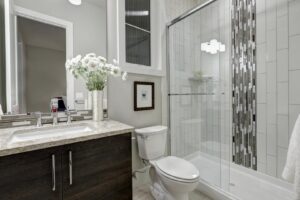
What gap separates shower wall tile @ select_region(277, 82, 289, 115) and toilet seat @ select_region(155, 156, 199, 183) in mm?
1303

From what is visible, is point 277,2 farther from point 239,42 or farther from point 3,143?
point 3,143

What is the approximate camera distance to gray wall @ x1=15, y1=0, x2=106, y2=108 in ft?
4.86

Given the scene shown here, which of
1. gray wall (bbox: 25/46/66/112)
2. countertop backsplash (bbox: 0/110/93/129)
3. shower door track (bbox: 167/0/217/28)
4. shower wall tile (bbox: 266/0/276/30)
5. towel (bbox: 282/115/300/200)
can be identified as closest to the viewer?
towel (bbox: 282/115/300/200)

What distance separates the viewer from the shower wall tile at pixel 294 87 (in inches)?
70.7

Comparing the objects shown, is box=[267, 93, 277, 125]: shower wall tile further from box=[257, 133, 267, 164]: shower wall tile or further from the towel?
the towel

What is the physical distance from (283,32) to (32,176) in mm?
2684

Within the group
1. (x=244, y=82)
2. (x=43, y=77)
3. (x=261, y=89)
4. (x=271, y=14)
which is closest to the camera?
(x=43, y=77)

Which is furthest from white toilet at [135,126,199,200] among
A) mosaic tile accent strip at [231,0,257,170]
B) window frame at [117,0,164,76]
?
mosaic tile accent strip at [231,0,257,170]

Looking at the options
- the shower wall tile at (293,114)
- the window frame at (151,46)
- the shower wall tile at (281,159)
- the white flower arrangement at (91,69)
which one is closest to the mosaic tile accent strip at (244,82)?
the shower wall tile at (281,159)

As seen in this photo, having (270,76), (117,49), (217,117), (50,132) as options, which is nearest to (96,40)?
(117,49)

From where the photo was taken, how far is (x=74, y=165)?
1.03 meters

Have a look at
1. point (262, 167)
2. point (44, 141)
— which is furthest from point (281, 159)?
point (44, 141)

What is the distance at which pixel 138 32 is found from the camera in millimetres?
2033

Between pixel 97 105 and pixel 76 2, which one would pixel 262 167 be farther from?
pixel 76 2
